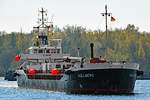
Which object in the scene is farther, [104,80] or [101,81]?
[101,81]

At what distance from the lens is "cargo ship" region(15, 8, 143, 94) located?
8694 cm

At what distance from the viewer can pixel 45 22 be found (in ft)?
381

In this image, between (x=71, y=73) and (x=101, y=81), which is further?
(x=71, y=73)

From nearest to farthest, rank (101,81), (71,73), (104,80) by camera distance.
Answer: (104,80) < (101,81) < (71,73)

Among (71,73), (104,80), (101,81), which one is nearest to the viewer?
(104,80)

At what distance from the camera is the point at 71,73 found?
9025cm

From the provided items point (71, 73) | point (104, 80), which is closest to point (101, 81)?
point (104, 80)

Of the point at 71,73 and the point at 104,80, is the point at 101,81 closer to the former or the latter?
the point at 104,80

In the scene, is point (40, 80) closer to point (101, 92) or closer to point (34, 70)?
point (34, 70)

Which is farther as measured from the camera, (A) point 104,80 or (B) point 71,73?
(B) point 71,73

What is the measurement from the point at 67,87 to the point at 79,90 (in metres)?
3.51

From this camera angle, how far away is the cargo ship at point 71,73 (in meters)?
86.9

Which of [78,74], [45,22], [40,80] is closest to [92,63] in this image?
[78,74]

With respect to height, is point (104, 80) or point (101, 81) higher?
point (104, 80)
